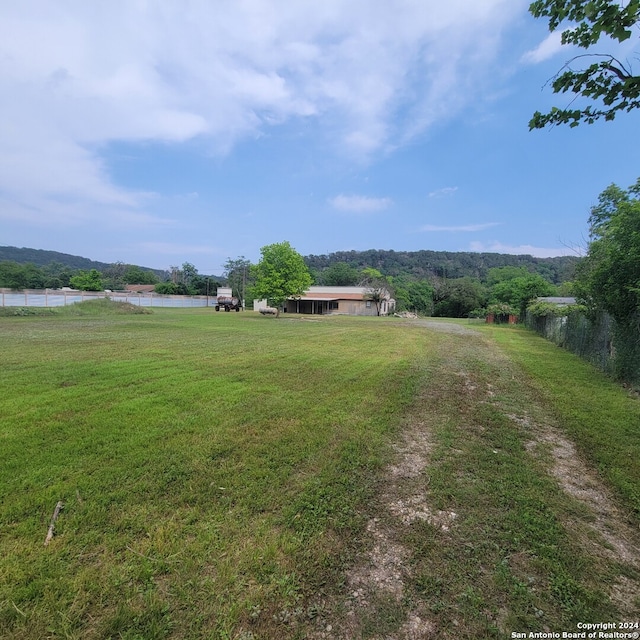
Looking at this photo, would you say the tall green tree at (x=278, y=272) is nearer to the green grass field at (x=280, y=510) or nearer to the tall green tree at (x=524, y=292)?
the tall green tree at (x=524, y=292)

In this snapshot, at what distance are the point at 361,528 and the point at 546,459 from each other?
240 cm

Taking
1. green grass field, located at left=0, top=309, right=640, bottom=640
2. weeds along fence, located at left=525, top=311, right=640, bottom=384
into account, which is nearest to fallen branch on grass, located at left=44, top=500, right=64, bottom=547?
green grass field, located at left=0, top=309, right=640, bottom=640

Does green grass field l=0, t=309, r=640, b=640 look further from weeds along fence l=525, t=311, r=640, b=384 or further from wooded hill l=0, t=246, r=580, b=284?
wooded hill l=0, t=246, r=580, b=284

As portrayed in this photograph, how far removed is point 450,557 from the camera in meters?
2.10

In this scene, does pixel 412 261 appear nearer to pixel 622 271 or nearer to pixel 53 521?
pixel 622 271

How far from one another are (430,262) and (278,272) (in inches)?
2612

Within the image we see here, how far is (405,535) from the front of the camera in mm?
2297

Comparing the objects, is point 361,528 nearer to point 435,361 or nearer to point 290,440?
point 290,440

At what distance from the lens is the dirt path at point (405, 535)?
5.49ft

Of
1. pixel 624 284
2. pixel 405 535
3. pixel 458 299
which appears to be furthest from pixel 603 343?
pixel 458 299

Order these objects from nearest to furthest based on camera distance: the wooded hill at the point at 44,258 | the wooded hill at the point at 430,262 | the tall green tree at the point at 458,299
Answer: the tall green tree at the point at 458,299, the wooded hill at the point at 430,262, the wooded hill at the point at 44,258

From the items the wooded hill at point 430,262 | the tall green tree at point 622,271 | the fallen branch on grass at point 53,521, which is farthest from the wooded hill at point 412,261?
the fallen branch on grass at point 53,521

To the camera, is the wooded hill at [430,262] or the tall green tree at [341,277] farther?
the wooded hill at [430,262]

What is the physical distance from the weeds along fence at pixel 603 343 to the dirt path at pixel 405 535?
4.19m
